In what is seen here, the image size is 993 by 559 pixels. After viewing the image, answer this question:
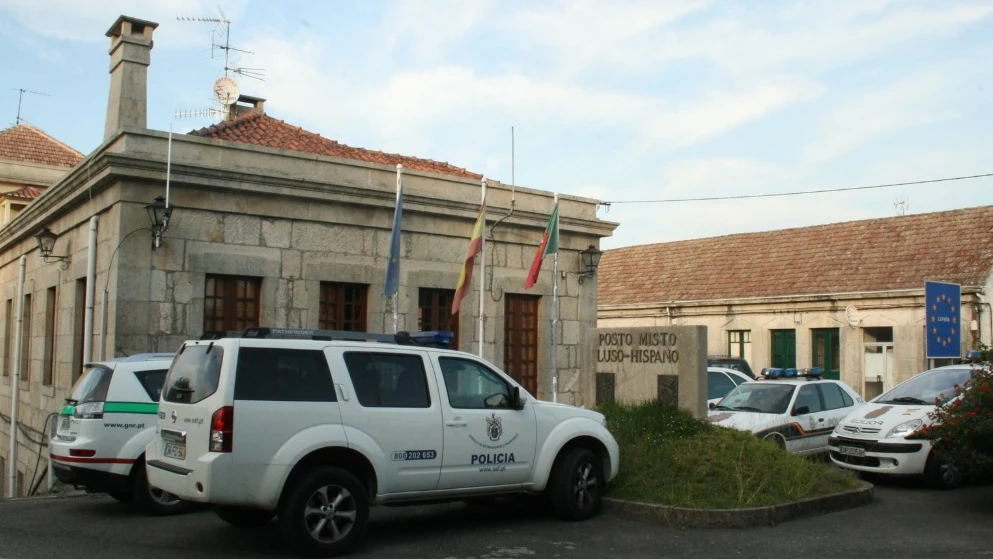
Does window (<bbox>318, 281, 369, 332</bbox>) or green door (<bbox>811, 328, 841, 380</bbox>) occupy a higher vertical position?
window (<bbox>318, 281, 369, 332</bbox>)

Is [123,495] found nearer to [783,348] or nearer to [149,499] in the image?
[149,499]

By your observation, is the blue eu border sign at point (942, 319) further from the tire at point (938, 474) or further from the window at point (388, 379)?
the window at point (388, 379)

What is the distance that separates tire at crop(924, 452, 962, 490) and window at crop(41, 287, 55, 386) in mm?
14618

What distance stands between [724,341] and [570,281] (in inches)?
550

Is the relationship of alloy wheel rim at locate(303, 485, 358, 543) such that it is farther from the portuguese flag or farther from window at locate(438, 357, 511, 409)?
the portuguese flag

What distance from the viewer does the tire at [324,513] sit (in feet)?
24.6

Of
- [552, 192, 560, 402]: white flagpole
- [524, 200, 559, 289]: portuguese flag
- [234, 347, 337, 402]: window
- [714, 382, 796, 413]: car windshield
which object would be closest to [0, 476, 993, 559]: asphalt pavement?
[234, 347, 337, 402]: window

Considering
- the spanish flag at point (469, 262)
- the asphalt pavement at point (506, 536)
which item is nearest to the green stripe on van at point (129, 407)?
the asphalt pavement at point (506, 536)

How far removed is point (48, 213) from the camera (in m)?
16.8

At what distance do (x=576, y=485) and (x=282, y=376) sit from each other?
330 centimetres

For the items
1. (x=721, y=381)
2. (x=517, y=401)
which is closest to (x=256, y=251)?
(x=517, y=401)

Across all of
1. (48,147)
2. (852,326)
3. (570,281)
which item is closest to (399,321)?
(570,281)

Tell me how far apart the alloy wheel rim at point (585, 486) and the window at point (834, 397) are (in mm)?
6002

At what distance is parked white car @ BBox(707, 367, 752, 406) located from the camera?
1834 centimetres
